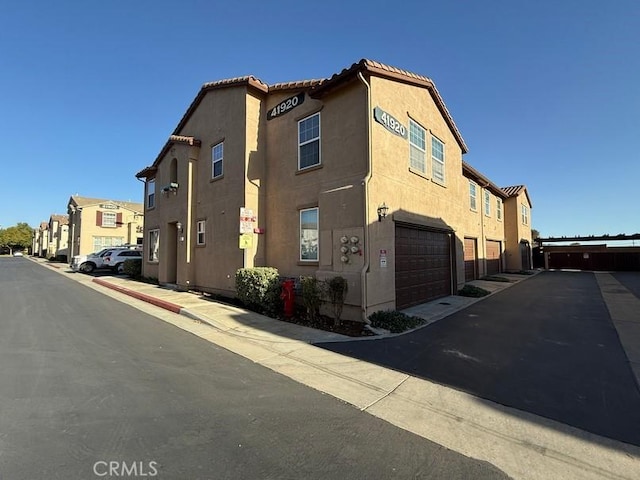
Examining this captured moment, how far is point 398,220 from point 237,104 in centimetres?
758

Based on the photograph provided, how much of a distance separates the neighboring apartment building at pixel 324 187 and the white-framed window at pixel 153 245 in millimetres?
1536

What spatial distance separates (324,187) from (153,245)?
1304 centimetres

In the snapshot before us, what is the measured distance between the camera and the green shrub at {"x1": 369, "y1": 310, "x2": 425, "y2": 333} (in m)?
7.72

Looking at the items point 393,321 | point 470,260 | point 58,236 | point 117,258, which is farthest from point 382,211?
point 58,236

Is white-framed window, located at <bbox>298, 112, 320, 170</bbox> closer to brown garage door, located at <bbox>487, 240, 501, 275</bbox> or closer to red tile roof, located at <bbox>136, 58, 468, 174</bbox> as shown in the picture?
red tile roof, located at <bbox>136, 58, 468, 174</bbox>

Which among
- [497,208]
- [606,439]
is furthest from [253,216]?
[497,208]

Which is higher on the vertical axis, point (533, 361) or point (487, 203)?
point (487, 203)

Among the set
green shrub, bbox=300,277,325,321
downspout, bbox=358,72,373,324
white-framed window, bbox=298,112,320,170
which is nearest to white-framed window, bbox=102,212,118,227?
white-framed window, bbox=298,112,320,170

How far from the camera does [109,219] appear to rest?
123 feet

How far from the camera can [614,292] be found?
47.1ft

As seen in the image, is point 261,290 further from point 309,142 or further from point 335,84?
point 335,84

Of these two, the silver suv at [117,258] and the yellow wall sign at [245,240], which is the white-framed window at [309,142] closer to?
the yellow wall sign at [245,240]

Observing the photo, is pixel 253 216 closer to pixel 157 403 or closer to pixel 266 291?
pixel 266 291

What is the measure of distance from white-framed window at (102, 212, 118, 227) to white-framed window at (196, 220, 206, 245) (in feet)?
99.9
